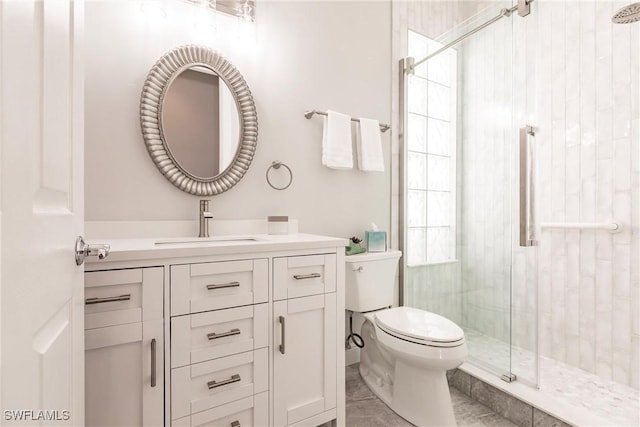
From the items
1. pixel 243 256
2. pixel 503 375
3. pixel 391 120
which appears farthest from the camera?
pixel 391 120

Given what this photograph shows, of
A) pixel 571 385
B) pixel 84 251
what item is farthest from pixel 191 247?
pixel 571 385

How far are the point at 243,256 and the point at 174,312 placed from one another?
0.94 ft

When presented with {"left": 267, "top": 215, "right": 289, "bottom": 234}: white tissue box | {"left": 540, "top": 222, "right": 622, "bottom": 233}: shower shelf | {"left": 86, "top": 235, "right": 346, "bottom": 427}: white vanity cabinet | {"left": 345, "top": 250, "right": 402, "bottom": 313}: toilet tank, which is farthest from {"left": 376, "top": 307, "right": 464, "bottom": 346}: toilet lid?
{"left": 540, "top": 222, "right": 622, "bottom": 233}: shower shelf

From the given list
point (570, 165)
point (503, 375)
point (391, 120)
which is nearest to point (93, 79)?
point (391, 120)

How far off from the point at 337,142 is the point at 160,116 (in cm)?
93

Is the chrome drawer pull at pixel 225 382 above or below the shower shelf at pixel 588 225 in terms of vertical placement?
below

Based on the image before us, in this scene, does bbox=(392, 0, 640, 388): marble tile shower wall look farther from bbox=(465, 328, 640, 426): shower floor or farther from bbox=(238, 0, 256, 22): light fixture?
bbox=(238, 0, 256, 22): light fixture

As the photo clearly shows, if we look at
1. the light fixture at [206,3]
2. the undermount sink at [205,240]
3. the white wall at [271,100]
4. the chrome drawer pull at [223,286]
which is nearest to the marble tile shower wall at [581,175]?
the white wall at [271,100]

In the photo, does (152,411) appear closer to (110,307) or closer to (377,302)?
(110,307)

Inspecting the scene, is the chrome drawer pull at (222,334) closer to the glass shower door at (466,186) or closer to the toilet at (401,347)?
the toilet at (401,347)

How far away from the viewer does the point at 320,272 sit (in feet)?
4.70

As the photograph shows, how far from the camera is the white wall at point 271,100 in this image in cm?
145

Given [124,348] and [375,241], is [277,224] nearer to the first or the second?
[375,241]

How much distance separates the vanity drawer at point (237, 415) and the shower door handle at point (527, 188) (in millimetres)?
1392
